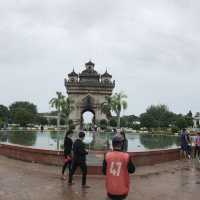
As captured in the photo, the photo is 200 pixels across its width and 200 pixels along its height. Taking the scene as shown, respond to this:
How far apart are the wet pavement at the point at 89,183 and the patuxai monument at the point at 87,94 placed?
74550 mm

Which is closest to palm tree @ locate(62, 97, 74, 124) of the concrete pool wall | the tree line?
the tree line

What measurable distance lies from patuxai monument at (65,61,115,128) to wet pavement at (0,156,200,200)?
2935 inches

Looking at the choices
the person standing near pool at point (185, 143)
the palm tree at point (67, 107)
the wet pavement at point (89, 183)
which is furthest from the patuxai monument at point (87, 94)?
the wet pavement at point (89, 183)

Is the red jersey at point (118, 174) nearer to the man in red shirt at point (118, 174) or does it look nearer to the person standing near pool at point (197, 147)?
the man in red shirt at point (118, 174)

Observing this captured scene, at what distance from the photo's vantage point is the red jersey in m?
5.34

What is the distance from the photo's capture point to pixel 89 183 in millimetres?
10164

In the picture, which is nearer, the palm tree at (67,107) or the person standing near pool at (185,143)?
the person standing near pool at (185,143)

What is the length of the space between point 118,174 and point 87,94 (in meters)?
85.4

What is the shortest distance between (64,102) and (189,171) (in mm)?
74623

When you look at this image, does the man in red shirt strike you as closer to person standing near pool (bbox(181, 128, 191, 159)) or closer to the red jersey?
the red jersey

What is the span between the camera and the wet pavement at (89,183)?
8.48m

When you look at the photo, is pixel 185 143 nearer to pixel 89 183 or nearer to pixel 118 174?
pixel 89 183

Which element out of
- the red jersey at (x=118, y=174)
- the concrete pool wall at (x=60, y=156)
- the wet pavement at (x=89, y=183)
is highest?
the red jersey at (x=118, y=174)

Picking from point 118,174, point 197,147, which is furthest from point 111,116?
point 118,174
